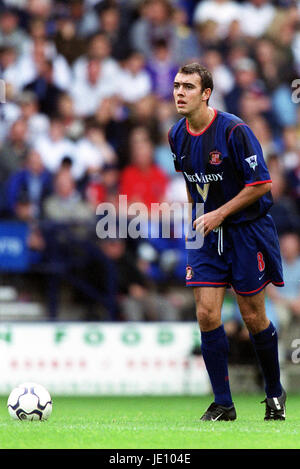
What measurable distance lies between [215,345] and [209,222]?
0.87 meters

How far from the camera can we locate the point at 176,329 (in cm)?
1220

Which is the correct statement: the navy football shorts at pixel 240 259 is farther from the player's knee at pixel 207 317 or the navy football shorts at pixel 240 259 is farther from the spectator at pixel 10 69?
the spectator at pixel 10 69

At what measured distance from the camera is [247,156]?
658 cm

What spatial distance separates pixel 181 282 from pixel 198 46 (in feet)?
14.4

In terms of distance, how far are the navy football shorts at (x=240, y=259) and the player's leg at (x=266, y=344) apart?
100 millimetres

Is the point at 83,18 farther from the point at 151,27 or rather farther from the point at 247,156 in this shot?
the point at 247,156

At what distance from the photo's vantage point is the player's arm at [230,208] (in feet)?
21.5

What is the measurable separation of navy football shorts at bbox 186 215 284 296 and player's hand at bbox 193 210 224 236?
8.1 inches

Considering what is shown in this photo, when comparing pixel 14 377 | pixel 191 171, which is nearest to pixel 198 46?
pixel 14 377

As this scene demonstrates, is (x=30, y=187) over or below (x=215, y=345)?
over

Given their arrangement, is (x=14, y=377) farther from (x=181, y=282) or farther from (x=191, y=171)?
(x=191, y=171)

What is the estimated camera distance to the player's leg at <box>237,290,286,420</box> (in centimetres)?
675

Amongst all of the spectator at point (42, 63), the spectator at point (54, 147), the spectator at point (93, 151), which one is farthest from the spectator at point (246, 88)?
the spectator at point (54, 147)

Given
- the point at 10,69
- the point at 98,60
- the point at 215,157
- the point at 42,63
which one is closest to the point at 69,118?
the point at 42,63
